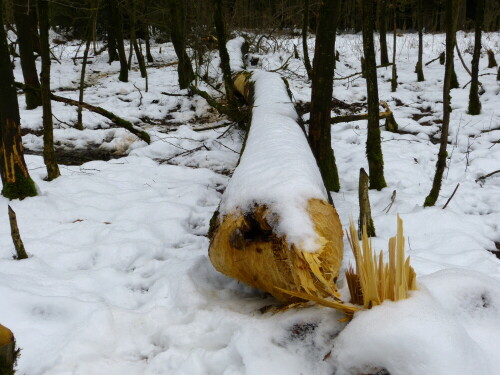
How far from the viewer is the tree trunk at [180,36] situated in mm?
9258

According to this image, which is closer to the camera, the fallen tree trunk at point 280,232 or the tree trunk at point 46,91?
the fallen tree trunk at point 280,232

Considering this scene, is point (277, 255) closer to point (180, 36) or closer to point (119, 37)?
point (180, 36)

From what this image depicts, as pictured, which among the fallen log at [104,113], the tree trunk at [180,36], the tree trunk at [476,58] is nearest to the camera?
the fallen log at [104,113]

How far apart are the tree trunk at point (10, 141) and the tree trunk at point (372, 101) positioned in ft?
11.7

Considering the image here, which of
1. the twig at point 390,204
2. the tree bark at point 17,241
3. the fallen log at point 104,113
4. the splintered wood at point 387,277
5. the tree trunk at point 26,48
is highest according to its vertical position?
the tree trunk at point 26,48

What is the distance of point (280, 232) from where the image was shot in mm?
2086

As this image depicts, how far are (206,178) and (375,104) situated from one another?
2.35 meters

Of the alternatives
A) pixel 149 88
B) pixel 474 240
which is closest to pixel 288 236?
pixel 474 240

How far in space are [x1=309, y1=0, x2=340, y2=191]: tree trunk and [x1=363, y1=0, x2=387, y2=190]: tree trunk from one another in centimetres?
34

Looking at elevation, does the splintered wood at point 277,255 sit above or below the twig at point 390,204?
above

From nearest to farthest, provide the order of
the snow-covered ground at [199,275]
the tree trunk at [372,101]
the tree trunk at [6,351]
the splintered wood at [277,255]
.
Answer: the tree trunk at [6,351]
the snow-covered ground at [199,275]
the splintered wood at [277,255]
the tree trunk at [372,101]

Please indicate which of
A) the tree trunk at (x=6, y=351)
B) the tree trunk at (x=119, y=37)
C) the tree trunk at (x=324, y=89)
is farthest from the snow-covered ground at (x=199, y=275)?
the tree trunk at (x=119, y=37)

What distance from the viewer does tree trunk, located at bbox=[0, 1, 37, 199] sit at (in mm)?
3609

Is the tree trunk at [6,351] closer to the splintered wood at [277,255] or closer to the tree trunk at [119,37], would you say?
the splintered wood at [277,255]
